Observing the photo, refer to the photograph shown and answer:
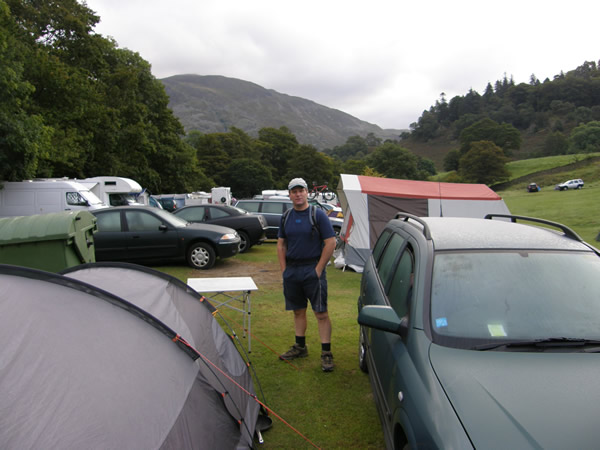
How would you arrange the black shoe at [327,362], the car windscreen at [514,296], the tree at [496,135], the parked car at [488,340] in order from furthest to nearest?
the tree at [496,135] → the black shoe at [327,362] → the car windscreen at [514,296] → the parked car at [488,340]

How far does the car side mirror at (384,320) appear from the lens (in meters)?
2.65

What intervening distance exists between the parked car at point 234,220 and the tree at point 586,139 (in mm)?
91817

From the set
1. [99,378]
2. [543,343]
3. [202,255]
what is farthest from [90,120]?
[543,343]

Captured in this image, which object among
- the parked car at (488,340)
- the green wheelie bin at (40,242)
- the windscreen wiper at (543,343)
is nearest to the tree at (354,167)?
the green wheelie bin at (40,242)

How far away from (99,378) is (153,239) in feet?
27.1

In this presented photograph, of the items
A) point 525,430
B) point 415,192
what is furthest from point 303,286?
point 415,192

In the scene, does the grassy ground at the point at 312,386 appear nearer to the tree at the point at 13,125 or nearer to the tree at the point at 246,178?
the tree at the point at 13,125

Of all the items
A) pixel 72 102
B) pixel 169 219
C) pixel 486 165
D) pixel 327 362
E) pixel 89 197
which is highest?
pixel 72 102

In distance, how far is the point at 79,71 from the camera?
25172 mm

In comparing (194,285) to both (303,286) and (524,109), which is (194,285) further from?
(524,109)

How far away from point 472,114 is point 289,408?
146 m

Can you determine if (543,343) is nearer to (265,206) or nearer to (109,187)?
(265,206)

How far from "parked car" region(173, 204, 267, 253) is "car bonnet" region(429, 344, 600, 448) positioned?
1121 centimetres

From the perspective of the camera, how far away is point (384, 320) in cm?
269
